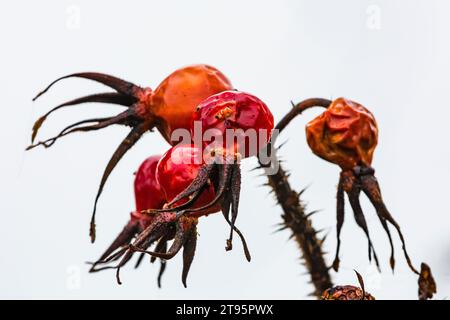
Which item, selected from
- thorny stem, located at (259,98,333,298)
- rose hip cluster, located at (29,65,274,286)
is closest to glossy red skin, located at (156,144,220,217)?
rose hip cluster, located at (29,65,274,286)

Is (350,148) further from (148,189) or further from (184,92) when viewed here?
(148,189)

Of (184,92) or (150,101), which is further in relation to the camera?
(150,101)

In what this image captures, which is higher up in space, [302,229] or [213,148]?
[213,148]

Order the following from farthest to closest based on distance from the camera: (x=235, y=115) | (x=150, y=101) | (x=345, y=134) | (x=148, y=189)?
1. (x=148, y=189)
2. (x=150, y=101)
3. (x=345, y=134)
4. (x=235, y=115)

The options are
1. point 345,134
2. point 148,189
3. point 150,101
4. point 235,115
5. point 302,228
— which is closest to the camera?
point 235,115

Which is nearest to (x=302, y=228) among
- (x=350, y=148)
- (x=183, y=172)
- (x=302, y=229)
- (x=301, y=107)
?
(x=302, y=229)

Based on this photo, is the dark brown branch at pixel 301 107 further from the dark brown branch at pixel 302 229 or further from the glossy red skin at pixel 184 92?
A: the dark brown branch at pixel 302 229

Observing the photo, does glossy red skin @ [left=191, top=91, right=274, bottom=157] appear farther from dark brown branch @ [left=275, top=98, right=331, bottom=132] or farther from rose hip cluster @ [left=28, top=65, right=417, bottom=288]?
dark brown branch @ [left=275, top=98, right=331, bottom=132]
